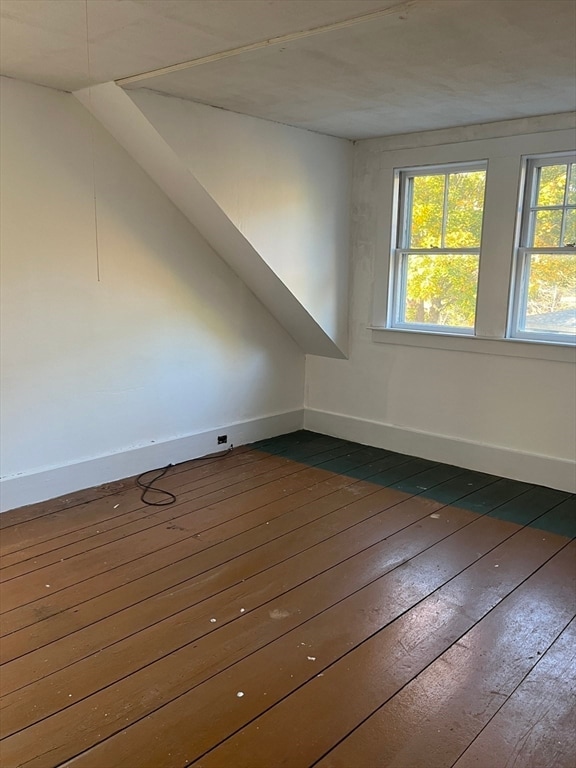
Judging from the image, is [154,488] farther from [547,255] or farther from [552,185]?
[552,185]

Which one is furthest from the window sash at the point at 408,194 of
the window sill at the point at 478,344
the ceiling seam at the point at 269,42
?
the ceiling seam at the point at 269,42

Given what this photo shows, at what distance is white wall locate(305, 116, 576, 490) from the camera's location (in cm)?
399

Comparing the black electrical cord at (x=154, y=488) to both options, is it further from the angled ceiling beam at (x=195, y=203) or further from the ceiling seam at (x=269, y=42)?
the ceiling seam at (x=269, y=42)

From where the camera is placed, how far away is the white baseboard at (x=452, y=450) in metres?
4.06

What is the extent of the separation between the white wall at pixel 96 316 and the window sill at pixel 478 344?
1113mm

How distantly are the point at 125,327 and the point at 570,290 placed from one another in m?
2.88

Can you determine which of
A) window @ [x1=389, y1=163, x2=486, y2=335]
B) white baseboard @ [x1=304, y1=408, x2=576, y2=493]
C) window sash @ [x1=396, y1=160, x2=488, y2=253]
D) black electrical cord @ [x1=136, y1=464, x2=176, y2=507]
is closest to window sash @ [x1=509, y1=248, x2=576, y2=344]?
window @ [x1=389, y1=163, x2=486, y2=335]

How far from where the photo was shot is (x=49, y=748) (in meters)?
1.86

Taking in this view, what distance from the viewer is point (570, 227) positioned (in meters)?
3.87

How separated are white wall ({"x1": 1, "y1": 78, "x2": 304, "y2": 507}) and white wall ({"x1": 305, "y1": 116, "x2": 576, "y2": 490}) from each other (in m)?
0.95

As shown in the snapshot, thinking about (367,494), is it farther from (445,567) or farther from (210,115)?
(210,115)

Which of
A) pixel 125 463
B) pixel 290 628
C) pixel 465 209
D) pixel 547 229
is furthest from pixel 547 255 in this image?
pixel 125 463

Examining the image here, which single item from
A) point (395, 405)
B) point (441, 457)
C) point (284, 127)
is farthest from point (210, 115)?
point (441, 457)

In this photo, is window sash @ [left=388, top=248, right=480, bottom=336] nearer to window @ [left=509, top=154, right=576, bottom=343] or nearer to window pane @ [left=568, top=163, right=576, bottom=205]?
window @ [left=509, top=154, right=576, bottom=343]
